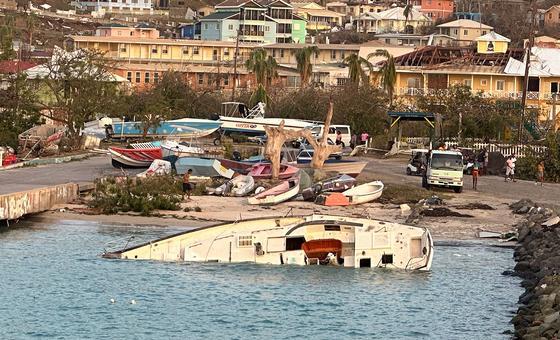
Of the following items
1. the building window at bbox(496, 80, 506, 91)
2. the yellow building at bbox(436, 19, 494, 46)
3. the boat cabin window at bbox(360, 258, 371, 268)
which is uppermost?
the yellow building at bbox(436, 19, 494, 46)

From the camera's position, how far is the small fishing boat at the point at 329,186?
54.7 meters

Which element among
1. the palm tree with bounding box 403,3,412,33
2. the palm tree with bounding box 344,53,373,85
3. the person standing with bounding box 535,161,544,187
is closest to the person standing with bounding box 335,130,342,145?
the person standing with bounding box 535,161,544,187

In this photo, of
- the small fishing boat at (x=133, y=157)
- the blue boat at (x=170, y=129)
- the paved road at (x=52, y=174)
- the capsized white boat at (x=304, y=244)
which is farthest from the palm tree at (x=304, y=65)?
the capsized white boat at (x=304, y=244)

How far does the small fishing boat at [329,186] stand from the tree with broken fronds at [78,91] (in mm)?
21829

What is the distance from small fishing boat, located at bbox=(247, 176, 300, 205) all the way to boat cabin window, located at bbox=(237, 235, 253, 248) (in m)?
12.2

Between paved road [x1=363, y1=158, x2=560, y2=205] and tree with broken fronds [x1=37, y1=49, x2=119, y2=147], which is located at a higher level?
tree with broken fronds [x1=37, y1=49, x2=119, y2=147]

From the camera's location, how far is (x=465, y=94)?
8012cm

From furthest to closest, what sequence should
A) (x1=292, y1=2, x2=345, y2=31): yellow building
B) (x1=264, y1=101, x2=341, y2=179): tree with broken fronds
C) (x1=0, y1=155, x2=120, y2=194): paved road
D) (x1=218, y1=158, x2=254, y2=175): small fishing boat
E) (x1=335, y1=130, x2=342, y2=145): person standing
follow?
(x1=292, y1=2, x2=345, y2=31): yellow building < (x1=335, y1=130, x2=342, y2=145): person standing < (x1=218, y1=158, x2=254, y2=175): small fishing boat < (x1=264, y1=101, x2=341, y2=179): tree with broken fronds < (x1=0, y1=155, x2=120, y2=194): paved road

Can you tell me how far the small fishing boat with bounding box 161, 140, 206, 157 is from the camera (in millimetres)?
64375

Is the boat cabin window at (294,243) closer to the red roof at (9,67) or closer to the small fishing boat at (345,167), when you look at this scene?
the small fishing boat at (345,167)

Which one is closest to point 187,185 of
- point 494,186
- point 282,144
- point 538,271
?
point 282,144

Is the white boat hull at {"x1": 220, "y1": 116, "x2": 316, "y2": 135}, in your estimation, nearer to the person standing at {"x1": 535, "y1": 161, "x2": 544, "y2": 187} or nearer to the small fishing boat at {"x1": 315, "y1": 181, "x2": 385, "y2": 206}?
the person standing at {"x1": 535, "y1": 161, "x2": 544, "y2": 187}

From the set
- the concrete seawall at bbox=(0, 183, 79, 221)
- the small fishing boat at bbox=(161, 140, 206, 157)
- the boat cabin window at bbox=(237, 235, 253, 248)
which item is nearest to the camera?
the boat cabin window at bbox=(237, 235, 253, 248)

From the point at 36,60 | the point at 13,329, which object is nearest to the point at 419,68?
the point at 36,60
